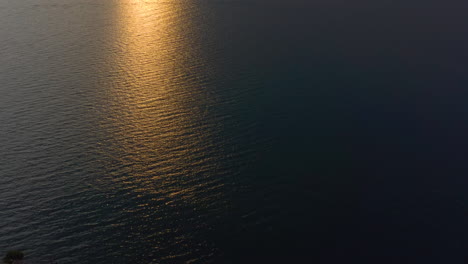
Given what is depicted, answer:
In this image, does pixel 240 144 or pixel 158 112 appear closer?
pixel 240 144

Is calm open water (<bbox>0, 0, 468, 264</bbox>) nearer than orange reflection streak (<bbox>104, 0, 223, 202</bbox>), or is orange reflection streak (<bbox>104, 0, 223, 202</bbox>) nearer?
calm open water (<bbox>0, 0, 468, 264</bbox>)

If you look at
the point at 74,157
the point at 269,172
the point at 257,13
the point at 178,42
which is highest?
the point at 257,13

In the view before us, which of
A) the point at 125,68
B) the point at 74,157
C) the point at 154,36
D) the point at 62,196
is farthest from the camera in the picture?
the point at 154,36

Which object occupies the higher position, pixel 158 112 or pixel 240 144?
pixel 158 112

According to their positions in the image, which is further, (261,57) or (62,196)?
(261,57)

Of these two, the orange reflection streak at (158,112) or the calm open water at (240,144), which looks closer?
the calm open water at (240,144)

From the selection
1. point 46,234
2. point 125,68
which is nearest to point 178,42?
point 125,68

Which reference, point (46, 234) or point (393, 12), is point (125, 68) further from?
point (393, 12)

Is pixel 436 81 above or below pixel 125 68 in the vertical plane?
below
